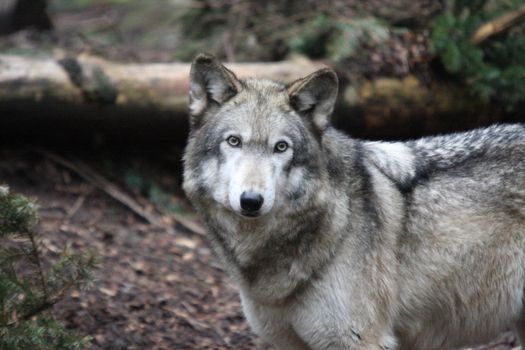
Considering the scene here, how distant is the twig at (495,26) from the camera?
878cm

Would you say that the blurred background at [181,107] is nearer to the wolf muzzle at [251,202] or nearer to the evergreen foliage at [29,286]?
the evergreen foliage at [29,286]

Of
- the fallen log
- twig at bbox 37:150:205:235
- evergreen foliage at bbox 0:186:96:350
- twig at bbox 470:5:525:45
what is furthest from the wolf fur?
twig at bbox 470:5:525:45

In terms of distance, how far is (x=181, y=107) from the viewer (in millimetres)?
8297

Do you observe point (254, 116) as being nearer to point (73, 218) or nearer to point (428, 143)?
point (428, 143)

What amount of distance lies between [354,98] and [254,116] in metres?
4.30

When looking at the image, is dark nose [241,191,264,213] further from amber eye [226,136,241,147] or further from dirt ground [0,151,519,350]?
dirt ground [0,151,519,350]

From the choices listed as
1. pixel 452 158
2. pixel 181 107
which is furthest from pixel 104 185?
pixel 452 158

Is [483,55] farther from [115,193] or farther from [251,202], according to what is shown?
[251,202]

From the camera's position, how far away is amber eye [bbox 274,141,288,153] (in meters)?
4.53

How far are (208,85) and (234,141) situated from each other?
48 cm

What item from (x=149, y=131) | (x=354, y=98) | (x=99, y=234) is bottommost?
(x=99, y=234)

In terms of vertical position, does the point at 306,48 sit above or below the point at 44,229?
above

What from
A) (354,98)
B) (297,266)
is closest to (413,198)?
(297,266)

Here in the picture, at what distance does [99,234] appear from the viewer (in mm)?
7812
